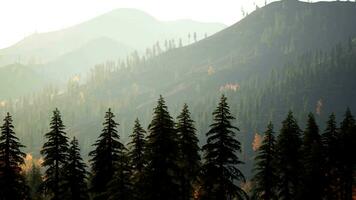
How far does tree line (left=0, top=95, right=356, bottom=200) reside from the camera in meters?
28.3

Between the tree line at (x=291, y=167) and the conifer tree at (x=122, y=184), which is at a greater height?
the tree line at (x=291, y=167)

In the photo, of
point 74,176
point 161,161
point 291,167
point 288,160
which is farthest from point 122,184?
point 291,167

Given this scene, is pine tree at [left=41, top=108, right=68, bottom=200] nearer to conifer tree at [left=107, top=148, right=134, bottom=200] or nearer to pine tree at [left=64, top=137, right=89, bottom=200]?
Result: pine tree at [left=64, top=137, right=89, bottom=200]

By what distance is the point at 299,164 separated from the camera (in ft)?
129

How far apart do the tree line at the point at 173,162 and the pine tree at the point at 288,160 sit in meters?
0.10

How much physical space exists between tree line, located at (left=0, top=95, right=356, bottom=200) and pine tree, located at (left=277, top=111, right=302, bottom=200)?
99 mm

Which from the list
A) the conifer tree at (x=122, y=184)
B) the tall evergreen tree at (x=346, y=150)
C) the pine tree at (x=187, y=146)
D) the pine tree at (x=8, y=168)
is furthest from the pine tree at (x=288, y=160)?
the pine tree at (x=8, y=168)

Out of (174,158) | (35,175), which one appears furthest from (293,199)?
(35,175)

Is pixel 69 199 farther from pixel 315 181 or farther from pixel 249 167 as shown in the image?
pixel 249 167

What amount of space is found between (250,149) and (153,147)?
515 feet

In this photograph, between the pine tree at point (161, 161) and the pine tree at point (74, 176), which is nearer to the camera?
the pine tree at point (161, 161)

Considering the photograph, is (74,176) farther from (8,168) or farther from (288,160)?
(288,160)

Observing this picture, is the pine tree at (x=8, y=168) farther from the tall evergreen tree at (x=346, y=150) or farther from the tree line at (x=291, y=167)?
the tall evergreen tree at (x=346, y=150)

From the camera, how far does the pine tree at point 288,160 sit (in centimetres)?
3831
